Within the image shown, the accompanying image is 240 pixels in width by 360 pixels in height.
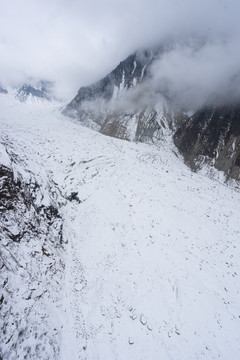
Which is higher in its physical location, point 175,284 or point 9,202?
point 9,202

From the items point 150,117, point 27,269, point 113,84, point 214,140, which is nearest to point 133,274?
point 27,269

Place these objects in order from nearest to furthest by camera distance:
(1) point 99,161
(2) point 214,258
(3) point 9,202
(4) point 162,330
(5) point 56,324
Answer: (5) point 56,324, (4) point 162,330, (3) point 9,202, (2) point 214,258, (1) point 99,161

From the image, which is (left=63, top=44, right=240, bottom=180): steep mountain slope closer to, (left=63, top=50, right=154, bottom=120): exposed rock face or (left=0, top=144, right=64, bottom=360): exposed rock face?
(left=63, top=50, right=154, bottom=120): exposed rock face

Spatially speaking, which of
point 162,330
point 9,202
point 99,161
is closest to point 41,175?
point 9,202

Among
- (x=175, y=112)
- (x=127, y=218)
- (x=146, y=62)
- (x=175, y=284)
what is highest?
(x=146, y=62)

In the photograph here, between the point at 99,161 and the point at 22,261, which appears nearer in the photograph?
the point at 22,261

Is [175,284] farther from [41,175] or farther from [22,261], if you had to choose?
[41,175]

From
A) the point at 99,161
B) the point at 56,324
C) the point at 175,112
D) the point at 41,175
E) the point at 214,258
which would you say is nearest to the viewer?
the point at 56,324

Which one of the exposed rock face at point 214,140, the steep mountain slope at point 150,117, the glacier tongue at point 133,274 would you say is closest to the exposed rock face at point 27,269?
→ the glacier tongue at point 133,274
